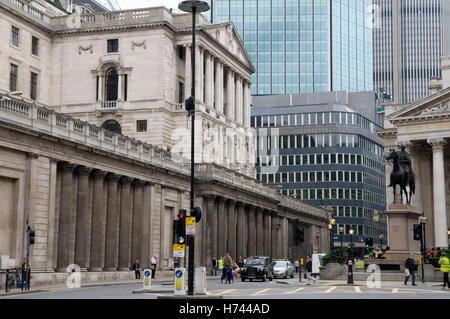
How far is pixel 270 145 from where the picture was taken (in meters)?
136

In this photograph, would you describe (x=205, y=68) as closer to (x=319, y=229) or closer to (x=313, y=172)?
(x=319, y=229)

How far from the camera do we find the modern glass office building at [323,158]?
13212 cm

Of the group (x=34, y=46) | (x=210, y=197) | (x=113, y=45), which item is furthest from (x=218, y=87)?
(x=34, y=46)

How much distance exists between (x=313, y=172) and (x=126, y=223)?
258ft

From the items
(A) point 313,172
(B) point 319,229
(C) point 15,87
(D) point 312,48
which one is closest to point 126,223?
(C) point 15,87

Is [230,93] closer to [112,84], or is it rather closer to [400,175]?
[112,84]

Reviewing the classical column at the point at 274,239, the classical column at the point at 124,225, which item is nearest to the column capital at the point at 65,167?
the classical column at the point at 124,225

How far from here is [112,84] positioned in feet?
257

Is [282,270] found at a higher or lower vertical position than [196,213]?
lower

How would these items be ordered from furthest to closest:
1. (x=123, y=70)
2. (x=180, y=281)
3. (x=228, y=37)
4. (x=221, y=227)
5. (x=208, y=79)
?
(x=228, y=37) → (x=208, y=79) → (x=123, y=70) → (x=221, y=227) → (x=180, y=281)

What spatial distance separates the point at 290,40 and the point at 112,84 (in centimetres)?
9684

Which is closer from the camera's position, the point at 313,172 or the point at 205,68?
the point at 205,68

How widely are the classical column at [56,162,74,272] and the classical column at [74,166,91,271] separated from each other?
5.02 ft

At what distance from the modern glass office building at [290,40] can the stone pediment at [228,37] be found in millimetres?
75168
